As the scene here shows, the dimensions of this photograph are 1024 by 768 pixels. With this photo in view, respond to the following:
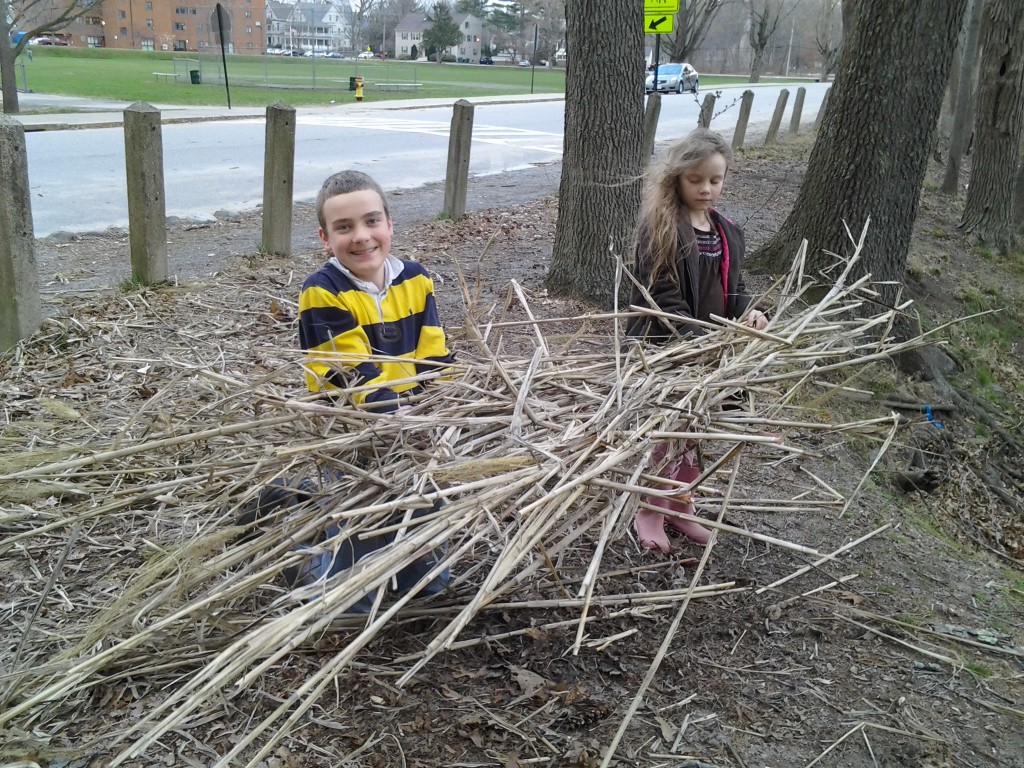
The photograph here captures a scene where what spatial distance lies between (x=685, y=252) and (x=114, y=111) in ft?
62.0

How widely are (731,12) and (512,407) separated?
7617 cm

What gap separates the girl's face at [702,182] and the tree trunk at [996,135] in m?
8.34

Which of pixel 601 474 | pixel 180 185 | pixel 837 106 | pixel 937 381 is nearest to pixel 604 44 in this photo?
pixel 837 106

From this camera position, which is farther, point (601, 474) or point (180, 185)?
point (180, 185)

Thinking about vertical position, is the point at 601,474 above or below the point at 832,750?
above

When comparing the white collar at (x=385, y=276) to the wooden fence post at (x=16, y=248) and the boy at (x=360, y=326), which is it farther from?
the wooden fence post at (x=16, y=248)

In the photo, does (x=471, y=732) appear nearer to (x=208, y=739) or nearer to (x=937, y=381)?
(x=208, y=739)

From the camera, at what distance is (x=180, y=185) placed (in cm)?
1066

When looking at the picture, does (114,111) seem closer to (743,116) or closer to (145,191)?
(743,116)

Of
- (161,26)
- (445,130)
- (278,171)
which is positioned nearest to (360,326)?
(278,171)

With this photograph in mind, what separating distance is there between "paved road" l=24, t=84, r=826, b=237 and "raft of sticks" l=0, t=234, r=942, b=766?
19.8 ft

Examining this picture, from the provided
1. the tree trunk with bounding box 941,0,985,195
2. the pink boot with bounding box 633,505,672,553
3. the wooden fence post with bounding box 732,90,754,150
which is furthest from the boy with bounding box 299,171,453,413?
the wooden fence post with bounding box 732,90,754,150

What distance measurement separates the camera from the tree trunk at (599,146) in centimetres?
557

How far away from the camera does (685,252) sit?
327cm
